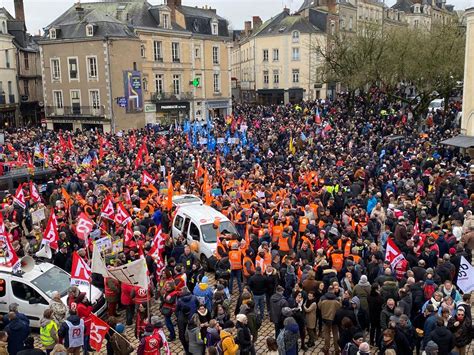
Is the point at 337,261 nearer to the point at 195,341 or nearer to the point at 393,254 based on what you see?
the point at 393,254

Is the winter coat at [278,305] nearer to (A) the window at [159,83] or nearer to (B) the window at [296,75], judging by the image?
(A) the window at [159,83]

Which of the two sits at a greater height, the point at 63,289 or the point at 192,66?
the point at 192,66

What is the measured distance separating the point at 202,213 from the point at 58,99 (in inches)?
1410

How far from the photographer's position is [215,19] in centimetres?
5484

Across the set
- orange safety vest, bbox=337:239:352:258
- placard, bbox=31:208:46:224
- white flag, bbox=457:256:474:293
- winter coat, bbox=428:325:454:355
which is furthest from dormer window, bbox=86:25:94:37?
winter coat, bbox=428:325:454:355

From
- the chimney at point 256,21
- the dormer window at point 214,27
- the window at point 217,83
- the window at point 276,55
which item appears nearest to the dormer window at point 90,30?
the dormer window at point 214,27

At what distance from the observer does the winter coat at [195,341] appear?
31.8 ft

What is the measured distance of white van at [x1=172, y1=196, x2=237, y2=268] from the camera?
15.0 m

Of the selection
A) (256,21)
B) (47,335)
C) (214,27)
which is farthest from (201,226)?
(256,21)

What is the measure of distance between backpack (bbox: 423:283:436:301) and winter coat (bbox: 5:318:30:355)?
304 inches

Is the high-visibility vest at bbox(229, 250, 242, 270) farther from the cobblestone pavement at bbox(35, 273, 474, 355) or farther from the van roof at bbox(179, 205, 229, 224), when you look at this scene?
the van roof at bbox(179, 205, 229, 224)

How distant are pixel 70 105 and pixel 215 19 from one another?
18250mm

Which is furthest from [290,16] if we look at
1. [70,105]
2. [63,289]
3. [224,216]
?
[63,289]

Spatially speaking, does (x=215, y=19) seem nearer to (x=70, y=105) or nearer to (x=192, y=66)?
(x=192, y=66)
